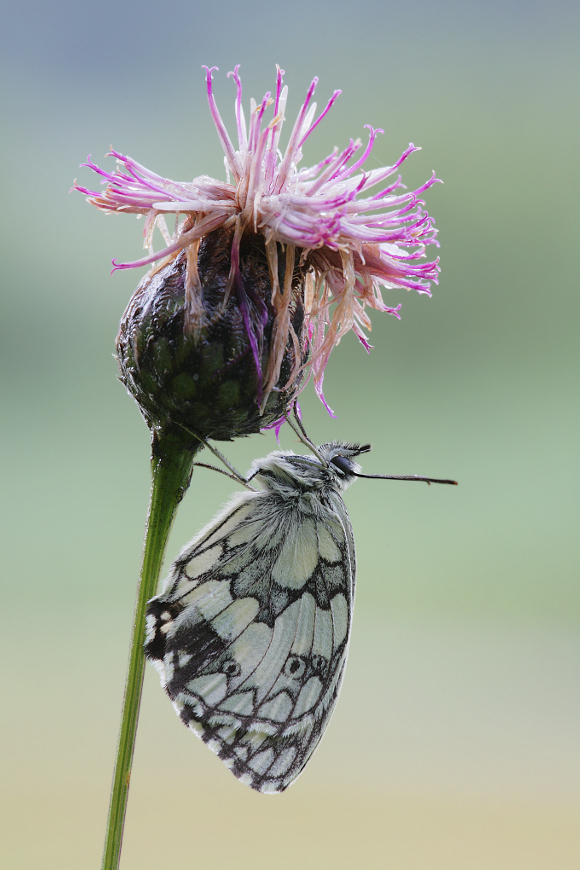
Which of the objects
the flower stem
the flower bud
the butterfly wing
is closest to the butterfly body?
the butterfly wing

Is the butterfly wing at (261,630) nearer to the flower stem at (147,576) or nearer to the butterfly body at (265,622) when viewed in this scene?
the butterfly body at (265,622)

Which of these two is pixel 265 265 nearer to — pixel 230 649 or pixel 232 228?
pixel 232 228

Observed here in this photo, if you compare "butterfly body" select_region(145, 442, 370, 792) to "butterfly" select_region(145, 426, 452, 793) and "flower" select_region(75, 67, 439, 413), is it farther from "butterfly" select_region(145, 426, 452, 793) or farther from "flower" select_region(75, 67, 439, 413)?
"flower" select_region(75, 67, 439, 413)

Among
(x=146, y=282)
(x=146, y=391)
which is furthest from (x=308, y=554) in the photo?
(x=146, y=282)

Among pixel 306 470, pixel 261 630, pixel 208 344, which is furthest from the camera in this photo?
pixel 306 470

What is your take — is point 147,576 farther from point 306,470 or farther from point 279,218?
point 279,218

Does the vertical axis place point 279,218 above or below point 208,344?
above

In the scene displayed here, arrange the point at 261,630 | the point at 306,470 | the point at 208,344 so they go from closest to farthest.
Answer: the point at 208,344 → the point at 261,630 → the point at 306,470

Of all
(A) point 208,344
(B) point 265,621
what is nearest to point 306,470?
(B) point 265,621
